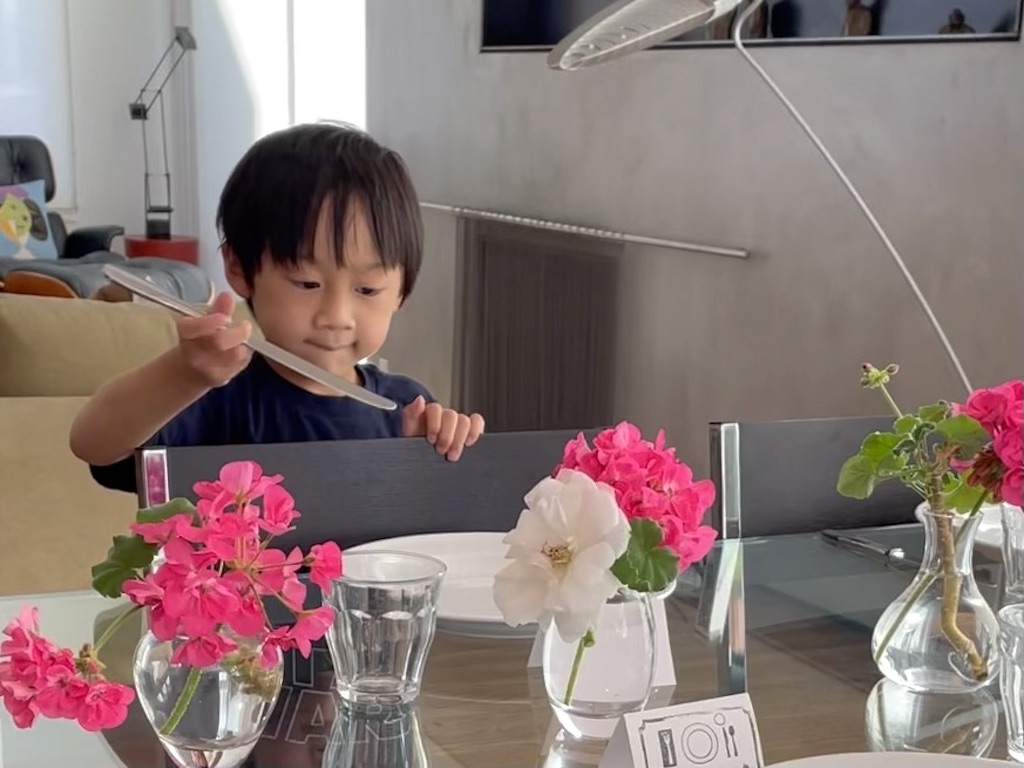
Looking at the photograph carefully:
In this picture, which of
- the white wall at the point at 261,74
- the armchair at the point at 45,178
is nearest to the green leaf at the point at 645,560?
the white wall at the point at 261,74

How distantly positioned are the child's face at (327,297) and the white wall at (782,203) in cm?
114

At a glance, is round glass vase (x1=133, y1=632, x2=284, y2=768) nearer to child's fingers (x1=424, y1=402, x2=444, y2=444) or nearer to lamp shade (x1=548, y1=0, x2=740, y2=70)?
child's fingers (x1=424, y1=402, x2=444, y2=444)

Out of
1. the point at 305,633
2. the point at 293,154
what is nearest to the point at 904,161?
the point at 293,154

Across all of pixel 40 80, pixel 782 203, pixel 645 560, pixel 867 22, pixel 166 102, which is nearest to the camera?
pixel 645 560

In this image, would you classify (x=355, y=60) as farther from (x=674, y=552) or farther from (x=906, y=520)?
(x=674, y=552)

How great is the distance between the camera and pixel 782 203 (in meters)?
2.39

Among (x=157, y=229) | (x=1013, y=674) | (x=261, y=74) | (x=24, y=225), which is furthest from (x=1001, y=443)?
(x=157, y=229)

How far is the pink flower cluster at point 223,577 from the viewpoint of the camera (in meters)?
0.51

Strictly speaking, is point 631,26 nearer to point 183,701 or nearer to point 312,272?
point 312,272

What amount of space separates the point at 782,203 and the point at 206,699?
1993 mm

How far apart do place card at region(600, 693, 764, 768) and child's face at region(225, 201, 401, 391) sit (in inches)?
30.2

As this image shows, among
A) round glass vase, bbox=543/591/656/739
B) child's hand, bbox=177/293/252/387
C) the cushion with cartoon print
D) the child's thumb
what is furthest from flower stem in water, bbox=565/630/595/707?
the cushion with cartoon print

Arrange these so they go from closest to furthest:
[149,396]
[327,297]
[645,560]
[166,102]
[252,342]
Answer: [645,560], [252,342], [149,396], [327,297], [166,102]

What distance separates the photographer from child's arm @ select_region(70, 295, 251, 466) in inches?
40.7
